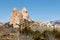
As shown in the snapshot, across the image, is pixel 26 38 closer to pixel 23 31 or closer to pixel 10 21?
pixel 23 31

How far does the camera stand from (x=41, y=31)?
24.0 m

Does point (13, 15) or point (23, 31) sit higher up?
point (13, 15)

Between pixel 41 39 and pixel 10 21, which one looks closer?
pixel 41 39

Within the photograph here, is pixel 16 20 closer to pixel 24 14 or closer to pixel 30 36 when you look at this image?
pixel 24 14

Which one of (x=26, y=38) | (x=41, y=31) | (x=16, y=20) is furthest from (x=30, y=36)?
(x=16, y=20)

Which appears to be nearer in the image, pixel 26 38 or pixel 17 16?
pixel 26 38

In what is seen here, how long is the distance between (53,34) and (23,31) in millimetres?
2989

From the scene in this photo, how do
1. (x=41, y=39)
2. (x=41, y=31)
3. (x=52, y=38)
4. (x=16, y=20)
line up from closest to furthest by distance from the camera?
1. (x=52, y=38)
2. (x=41, y=39)
3. (x=41, y=31)
4. (x=16, y=20)

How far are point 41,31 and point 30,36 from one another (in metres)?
2.28

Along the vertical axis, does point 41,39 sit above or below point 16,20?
below

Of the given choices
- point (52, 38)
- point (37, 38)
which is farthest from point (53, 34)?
point (37, 38)

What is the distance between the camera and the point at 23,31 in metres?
22.1

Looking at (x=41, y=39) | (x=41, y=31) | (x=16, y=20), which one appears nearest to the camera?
(x=41, y=39)

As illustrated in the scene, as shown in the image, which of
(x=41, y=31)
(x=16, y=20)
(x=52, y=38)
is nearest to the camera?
(x=52, y=38)
